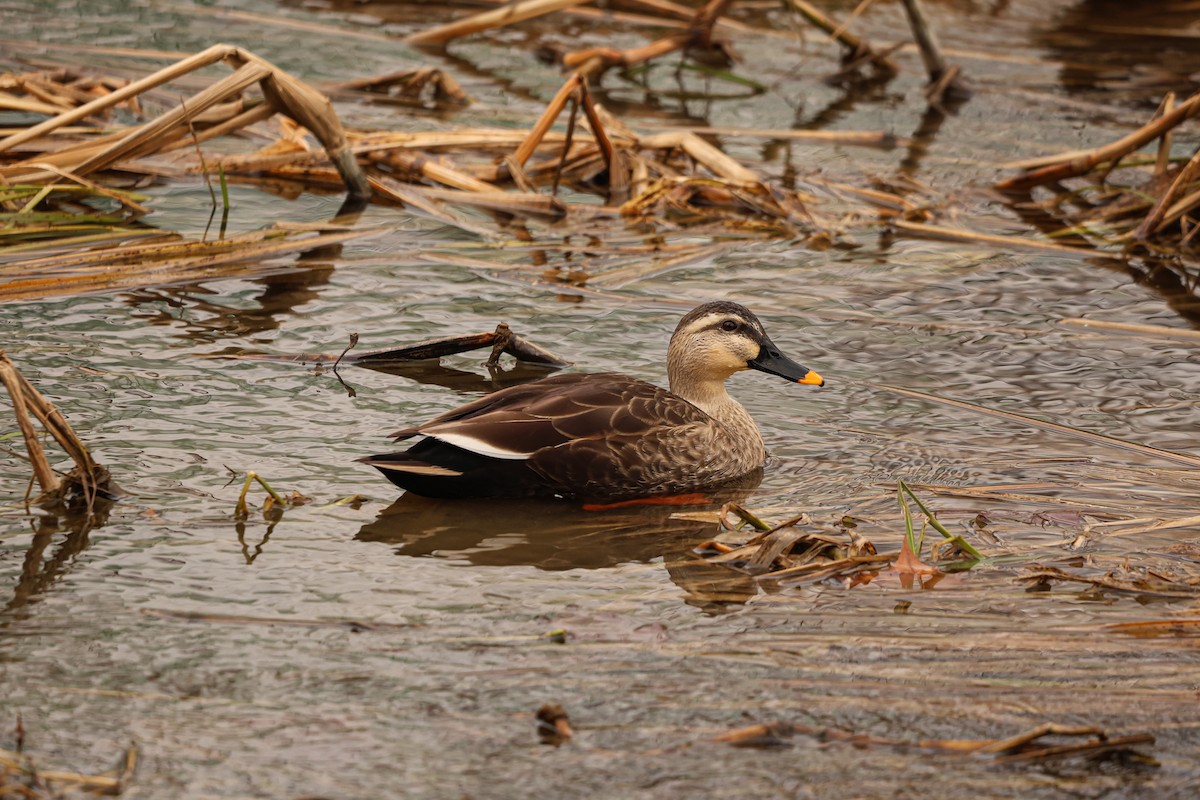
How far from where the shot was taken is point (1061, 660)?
478 cm

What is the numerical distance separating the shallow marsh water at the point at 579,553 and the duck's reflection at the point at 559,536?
2 centimetres

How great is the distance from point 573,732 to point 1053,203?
24.9 feet

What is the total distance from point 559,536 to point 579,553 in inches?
8.7

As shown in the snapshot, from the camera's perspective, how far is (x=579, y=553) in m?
5.79

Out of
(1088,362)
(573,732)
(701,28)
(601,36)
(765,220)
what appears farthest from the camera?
(601,36)

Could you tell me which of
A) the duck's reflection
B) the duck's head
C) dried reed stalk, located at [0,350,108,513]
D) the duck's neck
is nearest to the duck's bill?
the duck's head

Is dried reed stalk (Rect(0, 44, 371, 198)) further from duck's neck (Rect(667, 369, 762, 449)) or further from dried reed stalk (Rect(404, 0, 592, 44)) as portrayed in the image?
dried reed stalk (Rect(404, 0, 592, 44))

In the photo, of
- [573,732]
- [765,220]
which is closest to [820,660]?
[573,732]

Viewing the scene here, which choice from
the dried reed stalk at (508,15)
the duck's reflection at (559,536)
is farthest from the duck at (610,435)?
the dried reed stalk at (508,15)

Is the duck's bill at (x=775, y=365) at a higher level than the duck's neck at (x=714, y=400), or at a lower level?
higher

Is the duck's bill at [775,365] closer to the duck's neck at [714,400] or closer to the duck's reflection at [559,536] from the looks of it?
the duck's neck at [714,400]

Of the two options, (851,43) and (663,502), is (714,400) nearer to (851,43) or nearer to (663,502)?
(663,502)

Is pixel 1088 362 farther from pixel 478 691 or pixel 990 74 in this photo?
pixel 990 74

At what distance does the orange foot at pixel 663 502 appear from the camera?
253 inches
